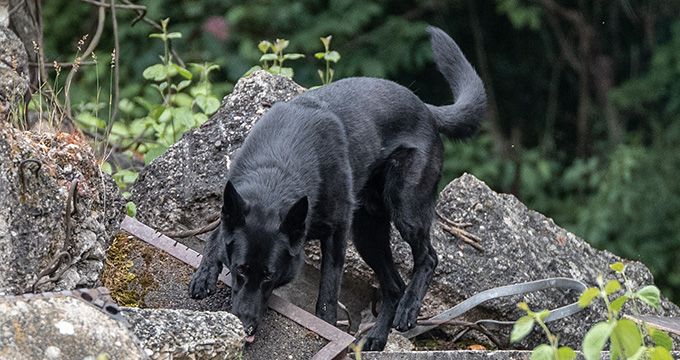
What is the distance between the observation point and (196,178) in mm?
5594

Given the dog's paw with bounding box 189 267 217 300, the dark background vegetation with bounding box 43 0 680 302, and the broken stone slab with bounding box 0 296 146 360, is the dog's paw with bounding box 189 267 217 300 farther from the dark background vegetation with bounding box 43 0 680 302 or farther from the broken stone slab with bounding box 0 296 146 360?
the dark background vegetation with bounding box 43 0 680 302

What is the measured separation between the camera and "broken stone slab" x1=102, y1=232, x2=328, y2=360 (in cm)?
437

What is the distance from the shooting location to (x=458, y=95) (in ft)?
19.7

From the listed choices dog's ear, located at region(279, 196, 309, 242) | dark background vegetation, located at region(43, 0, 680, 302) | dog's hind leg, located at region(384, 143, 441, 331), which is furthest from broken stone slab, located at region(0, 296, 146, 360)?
dark background vegetation, located at region(43, 0, 680, 302)

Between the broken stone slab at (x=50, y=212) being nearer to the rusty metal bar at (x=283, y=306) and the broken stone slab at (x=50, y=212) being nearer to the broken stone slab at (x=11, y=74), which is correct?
the broken stone slab at (x=11, y=74)

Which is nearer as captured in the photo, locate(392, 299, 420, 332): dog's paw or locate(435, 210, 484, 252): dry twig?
locate(392, 299, 420, 332): dog's paw

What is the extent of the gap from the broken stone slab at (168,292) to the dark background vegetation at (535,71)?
5480 millimetres

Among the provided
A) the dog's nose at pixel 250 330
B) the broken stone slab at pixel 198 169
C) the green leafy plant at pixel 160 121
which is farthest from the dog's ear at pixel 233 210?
the green leafy plant at pixel 160 121

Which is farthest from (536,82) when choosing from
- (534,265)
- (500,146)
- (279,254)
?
(279,254)

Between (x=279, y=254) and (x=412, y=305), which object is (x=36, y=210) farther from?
(x=412, y=305)

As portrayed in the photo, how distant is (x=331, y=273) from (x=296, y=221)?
0.47 meters

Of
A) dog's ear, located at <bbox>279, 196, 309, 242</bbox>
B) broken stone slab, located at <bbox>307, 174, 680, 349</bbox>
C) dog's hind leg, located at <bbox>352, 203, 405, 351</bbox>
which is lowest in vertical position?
broken stone slab, located at <bbox>307, 174, 680, 349</bbox>

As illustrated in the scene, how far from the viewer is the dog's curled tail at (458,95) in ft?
19.2

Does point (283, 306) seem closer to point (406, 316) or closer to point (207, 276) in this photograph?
point (207, 276)
